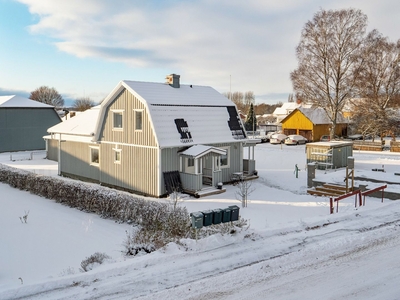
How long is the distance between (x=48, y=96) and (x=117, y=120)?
84.4 metres

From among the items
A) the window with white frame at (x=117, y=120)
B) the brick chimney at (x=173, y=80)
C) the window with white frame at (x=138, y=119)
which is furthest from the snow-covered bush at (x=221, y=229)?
the brick chimney at (x=173, y=80)

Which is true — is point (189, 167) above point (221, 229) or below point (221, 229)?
above

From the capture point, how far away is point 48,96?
97000 millimetres

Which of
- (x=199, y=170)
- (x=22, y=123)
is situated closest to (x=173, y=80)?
(x=199, y=170)

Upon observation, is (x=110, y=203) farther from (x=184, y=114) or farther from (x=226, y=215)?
(x=184, y=114)

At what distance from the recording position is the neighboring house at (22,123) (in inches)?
1511

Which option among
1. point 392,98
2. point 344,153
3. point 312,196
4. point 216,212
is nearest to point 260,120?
point 392,98

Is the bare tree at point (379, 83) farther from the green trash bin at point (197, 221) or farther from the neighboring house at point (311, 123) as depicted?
the green trash bin at point (197, 221)

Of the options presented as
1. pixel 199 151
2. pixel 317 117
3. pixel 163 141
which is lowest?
pixel 199 151

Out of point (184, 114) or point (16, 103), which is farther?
point (16, 103)

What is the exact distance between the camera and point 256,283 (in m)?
7.87

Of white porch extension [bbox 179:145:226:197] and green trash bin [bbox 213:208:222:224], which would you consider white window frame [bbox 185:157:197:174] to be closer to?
white porch extension [bbox 179:145:226:197]

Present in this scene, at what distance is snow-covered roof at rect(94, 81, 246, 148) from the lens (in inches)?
746

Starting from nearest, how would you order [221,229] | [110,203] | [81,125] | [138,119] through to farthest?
1. [221,229]
2. [110,203]
3. [138,119]
4. [81,125]
